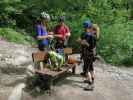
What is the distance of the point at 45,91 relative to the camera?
993 centimetres

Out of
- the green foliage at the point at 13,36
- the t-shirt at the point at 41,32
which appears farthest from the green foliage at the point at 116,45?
the t-shirt at the point at 41,32

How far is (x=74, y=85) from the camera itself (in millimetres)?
10758

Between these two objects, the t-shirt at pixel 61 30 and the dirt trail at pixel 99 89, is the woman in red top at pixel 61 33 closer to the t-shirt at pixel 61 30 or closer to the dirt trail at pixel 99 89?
the t-shirt at pixel 61 30

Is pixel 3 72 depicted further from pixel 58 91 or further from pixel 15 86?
pixel 58 91

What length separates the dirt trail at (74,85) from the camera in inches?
390

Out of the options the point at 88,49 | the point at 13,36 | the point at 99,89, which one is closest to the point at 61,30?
the point at 88,49

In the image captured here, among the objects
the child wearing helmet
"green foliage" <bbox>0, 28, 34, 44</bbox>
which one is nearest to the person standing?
the child wearing helmet

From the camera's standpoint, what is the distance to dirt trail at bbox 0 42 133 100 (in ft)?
32.5

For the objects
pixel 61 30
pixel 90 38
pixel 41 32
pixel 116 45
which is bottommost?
pixel 116 45

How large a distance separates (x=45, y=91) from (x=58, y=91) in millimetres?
382

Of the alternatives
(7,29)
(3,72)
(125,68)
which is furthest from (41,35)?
(7,29)

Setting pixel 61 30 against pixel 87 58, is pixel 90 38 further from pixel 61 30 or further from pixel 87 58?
pixel 61 30

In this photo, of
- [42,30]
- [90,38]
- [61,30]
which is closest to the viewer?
[42,30]

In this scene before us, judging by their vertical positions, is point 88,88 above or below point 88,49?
below
